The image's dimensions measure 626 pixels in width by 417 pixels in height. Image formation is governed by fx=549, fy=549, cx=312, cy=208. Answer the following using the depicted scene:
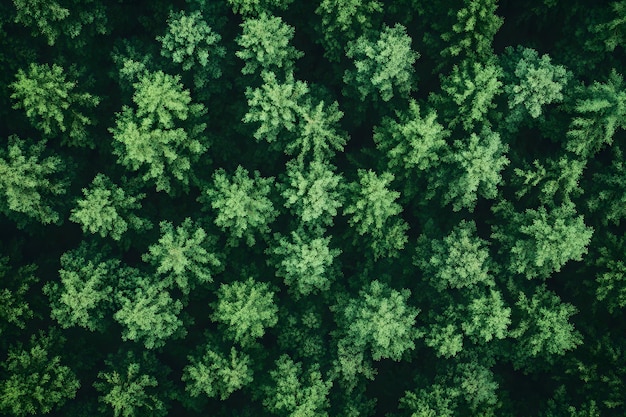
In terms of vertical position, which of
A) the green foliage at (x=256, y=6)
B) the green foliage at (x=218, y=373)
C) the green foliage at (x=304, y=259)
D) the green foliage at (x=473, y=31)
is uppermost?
the green foliage at (x=256, y=6)

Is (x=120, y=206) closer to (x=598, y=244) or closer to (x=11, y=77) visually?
(x=11, y=77)

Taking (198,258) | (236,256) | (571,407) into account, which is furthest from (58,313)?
(571,407)

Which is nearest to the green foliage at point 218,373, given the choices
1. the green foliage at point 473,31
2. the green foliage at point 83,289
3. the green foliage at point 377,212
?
the green foliage at point 83,289

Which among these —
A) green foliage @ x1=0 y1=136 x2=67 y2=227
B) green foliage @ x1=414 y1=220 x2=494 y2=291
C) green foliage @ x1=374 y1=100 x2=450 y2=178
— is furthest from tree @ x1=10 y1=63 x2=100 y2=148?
green foliage @ x1=414 y1=220 x2=494 y2=291

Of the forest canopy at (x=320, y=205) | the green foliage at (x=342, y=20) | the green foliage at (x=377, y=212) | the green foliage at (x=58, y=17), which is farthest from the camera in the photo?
the green foliage at (x=377, y=212)

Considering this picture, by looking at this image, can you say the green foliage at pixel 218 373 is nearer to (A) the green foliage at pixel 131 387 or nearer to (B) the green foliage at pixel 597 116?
(A) the green foliage at pixel 131 387

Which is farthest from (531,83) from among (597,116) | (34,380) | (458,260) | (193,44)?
(34,380)

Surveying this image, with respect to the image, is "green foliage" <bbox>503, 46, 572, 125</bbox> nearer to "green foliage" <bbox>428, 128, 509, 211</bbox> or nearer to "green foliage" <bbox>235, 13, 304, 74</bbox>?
"green foliage" <bbox>428, 128, 509, 211</bbox>

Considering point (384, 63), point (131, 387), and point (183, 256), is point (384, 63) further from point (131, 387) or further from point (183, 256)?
point (131, 387)
